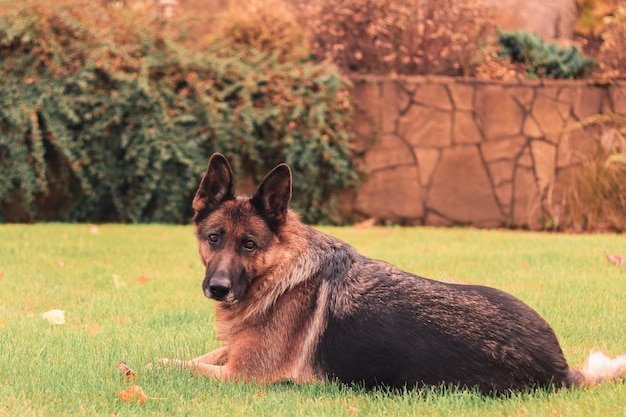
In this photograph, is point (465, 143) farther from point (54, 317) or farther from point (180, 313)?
point (54, 317)

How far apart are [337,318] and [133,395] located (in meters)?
1.14

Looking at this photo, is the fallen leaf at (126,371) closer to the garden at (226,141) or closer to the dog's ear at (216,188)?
the dog's ear at (216,188)

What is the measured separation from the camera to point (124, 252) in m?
9.12

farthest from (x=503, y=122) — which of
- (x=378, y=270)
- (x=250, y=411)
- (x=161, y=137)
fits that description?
(x=250, y=411)

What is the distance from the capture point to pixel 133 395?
400cm

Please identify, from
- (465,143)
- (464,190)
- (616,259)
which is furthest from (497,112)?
(616,259)

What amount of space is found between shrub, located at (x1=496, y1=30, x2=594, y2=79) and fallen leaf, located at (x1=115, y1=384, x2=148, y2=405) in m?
10.7

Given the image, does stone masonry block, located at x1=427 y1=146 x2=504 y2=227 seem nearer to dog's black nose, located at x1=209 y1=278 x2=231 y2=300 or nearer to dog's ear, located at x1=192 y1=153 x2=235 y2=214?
dog's ear, located at x1=192 y1=153 x2=235 y2=214

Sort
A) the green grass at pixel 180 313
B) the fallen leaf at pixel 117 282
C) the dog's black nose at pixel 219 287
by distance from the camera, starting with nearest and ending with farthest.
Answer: the green grass at pixel 180 313 < the dog's black nose at pixel 219 287 < the fallen leaf at pixel 117 282

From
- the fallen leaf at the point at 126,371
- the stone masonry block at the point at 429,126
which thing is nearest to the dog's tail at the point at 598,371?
the fallen leaf at the point at 126,371

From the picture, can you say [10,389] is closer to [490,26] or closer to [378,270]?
[378,270]

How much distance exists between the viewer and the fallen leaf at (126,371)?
4358 mm

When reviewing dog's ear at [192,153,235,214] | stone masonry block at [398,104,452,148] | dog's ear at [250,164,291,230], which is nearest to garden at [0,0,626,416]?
stone masonry block at [398,104,452,148]

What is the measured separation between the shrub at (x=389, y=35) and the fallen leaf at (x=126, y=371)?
9.53m
